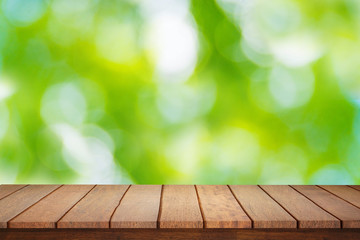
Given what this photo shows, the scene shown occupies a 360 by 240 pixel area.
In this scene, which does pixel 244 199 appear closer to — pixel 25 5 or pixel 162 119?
pixel 162 119

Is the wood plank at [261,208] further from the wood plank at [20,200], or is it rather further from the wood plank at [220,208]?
the wood plank at [20,200]

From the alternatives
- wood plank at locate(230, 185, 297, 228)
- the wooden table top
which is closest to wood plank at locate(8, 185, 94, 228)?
the wooden table top

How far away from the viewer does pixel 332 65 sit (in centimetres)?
170

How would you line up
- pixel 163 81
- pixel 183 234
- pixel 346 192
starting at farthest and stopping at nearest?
pixel 163 81 → pixel 346 192 → pixel 183 234

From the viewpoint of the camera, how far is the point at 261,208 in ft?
4.40

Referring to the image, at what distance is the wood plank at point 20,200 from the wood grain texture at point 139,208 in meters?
0.30

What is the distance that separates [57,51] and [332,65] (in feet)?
3.63

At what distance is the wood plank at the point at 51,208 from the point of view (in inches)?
47.2

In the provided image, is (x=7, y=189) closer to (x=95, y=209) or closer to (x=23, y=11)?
(x=95, y=209)

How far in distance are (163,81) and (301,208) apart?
72 cm

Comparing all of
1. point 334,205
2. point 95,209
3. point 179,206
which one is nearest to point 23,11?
point 95,209

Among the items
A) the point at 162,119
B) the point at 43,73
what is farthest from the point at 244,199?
the point at 43,73

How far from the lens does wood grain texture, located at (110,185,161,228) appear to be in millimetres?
1206

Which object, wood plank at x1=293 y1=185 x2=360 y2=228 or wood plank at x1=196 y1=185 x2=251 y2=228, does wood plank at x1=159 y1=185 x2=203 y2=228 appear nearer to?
wood plank at x1=196 y1=185 x2=251 y2=228
